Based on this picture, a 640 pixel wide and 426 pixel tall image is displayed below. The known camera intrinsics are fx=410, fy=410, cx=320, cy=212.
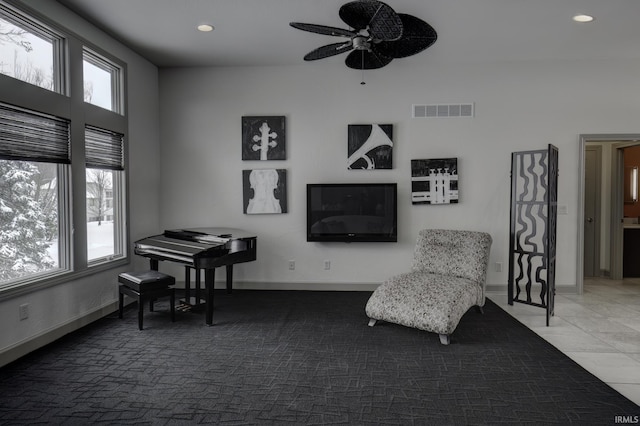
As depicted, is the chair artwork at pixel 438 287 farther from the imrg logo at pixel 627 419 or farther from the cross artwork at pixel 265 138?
the cross artwork at pixel 265 138

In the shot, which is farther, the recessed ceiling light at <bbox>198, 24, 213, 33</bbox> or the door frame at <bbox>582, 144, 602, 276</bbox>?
the door frame at <bbox>582, 144, 602, 276</bbox>

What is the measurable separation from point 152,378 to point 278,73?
156 inches

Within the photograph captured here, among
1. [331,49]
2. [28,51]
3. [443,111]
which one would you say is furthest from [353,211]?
[28,51]

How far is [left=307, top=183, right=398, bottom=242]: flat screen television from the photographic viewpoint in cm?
517

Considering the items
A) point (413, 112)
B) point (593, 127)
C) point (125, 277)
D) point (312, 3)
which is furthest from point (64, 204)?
point (593, 127)

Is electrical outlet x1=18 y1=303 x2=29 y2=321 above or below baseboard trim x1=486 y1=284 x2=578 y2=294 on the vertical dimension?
above

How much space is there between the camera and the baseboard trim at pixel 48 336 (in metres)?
3.06

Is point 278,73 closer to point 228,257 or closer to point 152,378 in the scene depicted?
point 228,257

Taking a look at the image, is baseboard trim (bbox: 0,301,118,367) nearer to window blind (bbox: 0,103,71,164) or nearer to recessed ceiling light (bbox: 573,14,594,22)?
window blind (bbox: 0,103,71,164)

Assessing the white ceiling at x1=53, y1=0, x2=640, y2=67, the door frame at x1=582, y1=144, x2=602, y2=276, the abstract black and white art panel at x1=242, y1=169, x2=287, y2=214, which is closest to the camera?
the white ceiling at x1=53, y1=0, x2=640, y2=67

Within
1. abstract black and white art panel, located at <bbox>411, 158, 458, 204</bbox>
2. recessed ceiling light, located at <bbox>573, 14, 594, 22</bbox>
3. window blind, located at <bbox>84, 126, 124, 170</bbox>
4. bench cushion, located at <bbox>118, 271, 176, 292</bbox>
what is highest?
recessed ceiling light, located at <bbox>573, 14, 594, 22</bbox>

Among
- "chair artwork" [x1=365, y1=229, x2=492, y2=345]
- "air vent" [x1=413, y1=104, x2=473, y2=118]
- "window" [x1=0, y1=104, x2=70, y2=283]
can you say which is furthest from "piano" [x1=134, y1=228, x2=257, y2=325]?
"air vent" [x1=413, y1=104, x2=473, y2=118]

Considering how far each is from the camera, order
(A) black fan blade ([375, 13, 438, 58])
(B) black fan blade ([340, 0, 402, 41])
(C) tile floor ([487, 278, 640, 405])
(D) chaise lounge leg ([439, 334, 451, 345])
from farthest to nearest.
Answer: (D) chaise lounge leg ([439, 334, 451, 345])
(C) tile floor ([487, 278, 640, 405])
(A) black fan blade ([375, 13, 438, 58])
(B) black fan blade ([340, 0, 402, 41])

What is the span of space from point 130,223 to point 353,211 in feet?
8.75
